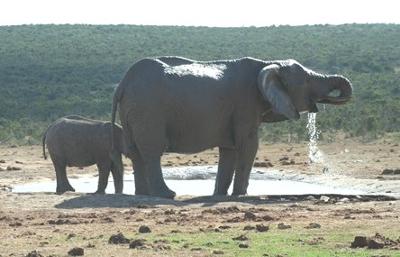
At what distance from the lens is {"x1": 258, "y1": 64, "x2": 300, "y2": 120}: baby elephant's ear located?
19344mm

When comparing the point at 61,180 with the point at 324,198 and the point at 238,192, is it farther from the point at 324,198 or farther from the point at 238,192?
the point at 324,198

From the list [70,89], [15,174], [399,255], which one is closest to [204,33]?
[70,89]

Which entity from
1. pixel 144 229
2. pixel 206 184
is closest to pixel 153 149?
pixel 206 184

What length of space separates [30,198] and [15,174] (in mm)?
9925

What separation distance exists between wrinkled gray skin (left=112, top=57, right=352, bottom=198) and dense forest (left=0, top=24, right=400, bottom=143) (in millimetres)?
18647

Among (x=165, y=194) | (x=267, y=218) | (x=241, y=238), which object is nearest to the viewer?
(x=241, y=238)

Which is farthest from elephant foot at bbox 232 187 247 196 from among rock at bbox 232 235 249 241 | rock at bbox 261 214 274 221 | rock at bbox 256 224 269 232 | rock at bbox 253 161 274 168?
rock at bbox 253 161 274 168

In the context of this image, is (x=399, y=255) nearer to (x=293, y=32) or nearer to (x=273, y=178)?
(x=273, y=178)

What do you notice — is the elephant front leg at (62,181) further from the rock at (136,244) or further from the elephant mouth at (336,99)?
the rock at (136,244)

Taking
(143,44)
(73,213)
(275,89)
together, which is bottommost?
(73,213)

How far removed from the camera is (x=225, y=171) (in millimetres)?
20062

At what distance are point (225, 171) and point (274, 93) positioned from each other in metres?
1.81

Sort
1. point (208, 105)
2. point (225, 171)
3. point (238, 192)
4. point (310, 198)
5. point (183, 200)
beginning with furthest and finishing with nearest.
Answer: point (225, 171)
point (238, 192)
point (208, 105)
point (183, 200)
point (310, 198)

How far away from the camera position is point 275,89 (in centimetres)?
1953
